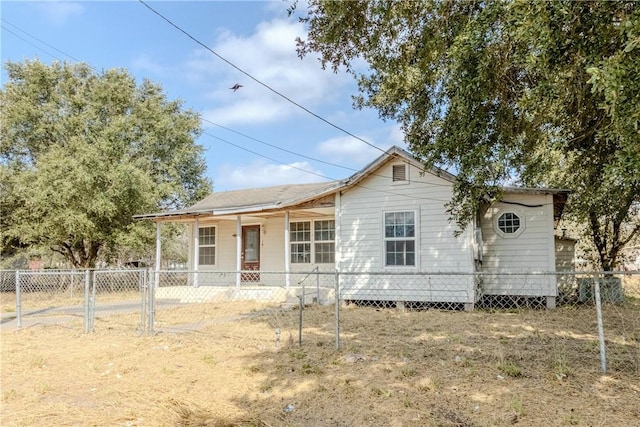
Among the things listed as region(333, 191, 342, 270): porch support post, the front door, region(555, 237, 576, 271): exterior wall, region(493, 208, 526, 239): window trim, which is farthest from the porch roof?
region(555, 237, 576, 271): exterior wall

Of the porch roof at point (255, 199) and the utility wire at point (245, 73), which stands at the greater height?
the utility wire at point (245, 73)

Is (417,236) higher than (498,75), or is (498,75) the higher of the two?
A: (498,75)

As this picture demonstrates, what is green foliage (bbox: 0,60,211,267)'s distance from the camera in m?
14.6

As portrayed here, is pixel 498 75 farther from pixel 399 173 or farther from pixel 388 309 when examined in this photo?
pixel 388 309

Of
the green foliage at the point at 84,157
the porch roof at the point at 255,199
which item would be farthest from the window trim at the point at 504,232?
the green foliage at the point at 84,157

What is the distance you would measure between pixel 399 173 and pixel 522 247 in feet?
12.4

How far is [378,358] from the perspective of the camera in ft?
18.1

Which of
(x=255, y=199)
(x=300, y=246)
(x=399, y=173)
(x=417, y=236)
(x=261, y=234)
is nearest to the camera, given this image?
(x=417, y=236)

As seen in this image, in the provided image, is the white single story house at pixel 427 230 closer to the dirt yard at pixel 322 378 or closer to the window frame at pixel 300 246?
the window frame at pixel 300 246

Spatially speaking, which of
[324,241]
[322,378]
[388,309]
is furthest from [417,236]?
[322,378]

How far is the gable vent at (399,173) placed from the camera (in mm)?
11211

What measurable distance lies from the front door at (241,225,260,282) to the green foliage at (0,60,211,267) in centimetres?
439

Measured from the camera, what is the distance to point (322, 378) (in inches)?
189

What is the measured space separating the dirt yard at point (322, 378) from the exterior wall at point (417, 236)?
2.81m
